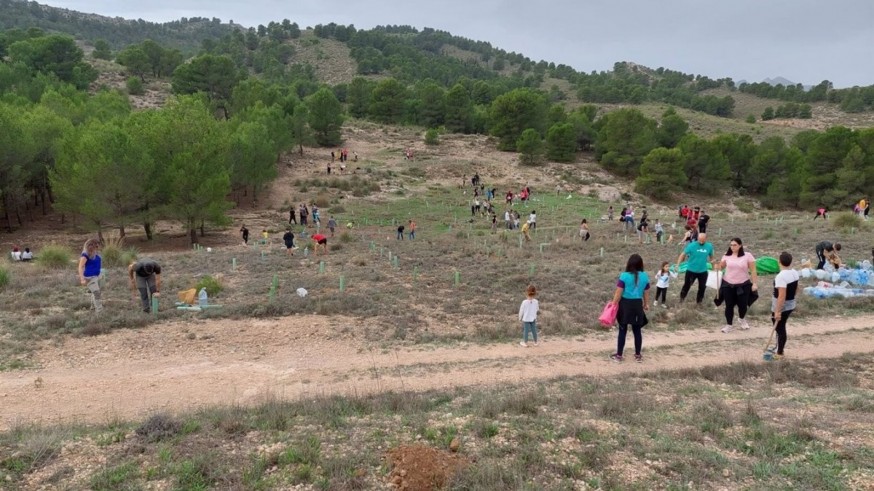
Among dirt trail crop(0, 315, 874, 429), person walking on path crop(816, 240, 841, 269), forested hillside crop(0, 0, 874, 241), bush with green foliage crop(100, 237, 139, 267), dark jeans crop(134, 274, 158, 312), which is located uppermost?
forested hillside crop(0, 0, 874, 241)

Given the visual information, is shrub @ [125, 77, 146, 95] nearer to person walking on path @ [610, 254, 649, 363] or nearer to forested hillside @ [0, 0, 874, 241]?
forested hillside @ [0, 0, 874, 241]

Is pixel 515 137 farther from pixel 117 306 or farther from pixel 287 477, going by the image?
pixel 287 477

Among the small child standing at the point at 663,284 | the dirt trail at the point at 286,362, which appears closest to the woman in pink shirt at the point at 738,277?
the dirt trail at the point at 286,362

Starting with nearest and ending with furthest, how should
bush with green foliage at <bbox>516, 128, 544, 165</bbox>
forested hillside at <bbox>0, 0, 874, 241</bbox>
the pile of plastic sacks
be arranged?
1. the pile of plastic sacks
2. forested hillside at <bbox>0, 0, 874, 241</bbox>
3. bush with green foliage at <bbox>516, 128, 544, 165</bbox>

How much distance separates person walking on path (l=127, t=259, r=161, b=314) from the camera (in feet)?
36.2

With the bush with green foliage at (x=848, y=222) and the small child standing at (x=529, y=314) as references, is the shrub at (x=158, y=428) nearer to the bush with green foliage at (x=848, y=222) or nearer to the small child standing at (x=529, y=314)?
the small child standing at (x=529, y=314)

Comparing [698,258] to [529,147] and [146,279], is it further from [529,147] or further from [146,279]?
[529,147]

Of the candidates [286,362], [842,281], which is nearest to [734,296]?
[842,281]

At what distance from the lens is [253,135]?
38.0 metres

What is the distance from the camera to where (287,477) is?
4668 mm

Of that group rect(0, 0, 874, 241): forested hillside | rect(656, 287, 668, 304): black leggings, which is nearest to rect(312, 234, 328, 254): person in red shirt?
rect(0, 0, 874, 241): forested hillside

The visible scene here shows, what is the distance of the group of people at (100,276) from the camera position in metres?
10.3

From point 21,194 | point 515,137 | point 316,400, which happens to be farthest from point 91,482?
point 515,137

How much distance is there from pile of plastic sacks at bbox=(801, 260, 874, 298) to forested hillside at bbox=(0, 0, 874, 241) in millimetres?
26840
